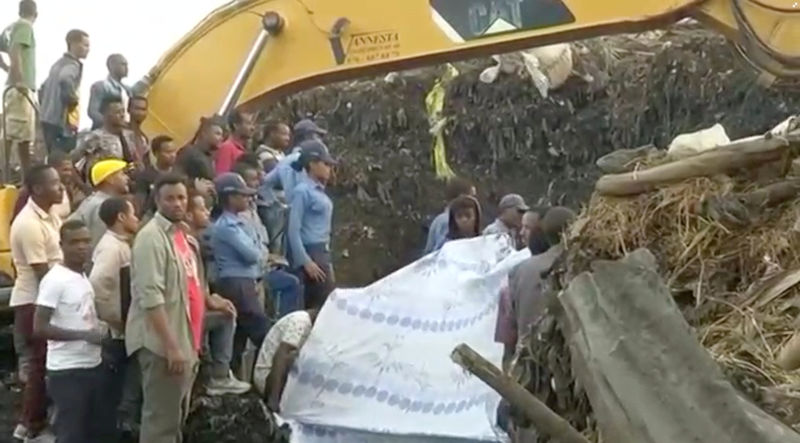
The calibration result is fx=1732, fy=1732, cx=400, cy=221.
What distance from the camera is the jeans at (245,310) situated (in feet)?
35.8

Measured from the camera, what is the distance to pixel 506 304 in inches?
375

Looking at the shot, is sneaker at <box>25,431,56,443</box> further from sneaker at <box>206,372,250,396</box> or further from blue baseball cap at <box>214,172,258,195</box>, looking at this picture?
blue baseball cap at <box>214,172,258,195</box>

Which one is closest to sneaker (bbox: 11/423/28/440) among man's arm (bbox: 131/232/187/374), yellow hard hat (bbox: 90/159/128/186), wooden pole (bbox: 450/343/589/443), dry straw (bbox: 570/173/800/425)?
man's arm (bbox: 131/232/187/374)

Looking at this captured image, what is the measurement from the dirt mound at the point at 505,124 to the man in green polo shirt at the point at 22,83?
19.0 ft

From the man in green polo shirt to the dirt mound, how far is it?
5.78 m

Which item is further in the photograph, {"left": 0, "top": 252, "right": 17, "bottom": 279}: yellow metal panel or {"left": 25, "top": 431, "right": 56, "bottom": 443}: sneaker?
{"left": 0, "top": 252, "right": 17, "bottom": 279}: yellow metal panel

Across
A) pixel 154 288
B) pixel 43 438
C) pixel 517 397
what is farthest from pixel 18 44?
pixel 517 397

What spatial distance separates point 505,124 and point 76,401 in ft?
39.6

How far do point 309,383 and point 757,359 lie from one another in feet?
19.2

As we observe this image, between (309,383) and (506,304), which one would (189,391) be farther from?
(506,304)

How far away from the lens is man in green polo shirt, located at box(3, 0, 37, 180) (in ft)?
44.9

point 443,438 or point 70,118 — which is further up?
point 70,118

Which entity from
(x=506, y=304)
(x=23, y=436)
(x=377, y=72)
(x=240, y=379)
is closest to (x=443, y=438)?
(x=506, y=304)

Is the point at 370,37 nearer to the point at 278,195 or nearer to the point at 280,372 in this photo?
the point at 278,195
